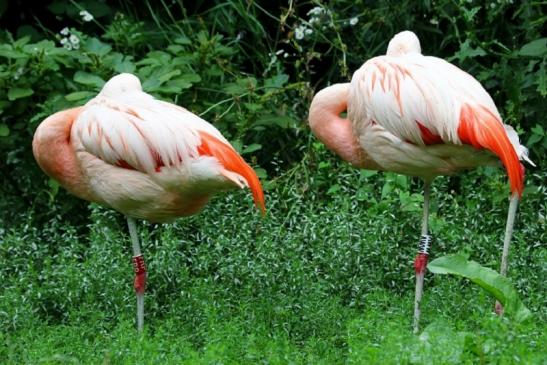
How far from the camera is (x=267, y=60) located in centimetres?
792

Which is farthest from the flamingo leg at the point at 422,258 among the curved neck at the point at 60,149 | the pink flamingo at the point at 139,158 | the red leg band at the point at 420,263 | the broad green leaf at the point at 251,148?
the curved neck at the point at 60,149

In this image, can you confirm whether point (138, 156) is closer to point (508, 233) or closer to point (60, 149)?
point (60, 149)

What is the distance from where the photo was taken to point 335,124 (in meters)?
5.70

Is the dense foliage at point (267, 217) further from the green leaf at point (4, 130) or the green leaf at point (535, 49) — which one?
the green leaf at point (4, 130)

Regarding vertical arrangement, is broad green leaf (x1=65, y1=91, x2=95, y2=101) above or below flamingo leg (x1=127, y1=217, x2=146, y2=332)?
above

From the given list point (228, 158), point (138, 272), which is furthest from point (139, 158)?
point (138, 272)

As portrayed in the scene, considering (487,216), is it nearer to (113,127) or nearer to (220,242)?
(220,242)

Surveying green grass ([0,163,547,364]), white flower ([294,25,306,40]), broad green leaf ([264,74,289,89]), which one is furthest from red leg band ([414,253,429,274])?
white flower ([294,25,306,40])

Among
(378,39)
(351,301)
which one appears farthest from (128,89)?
(378,39)

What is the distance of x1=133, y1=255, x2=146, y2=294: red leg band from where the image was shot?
5597mm

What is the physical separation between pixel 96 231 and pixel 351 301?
1.53m

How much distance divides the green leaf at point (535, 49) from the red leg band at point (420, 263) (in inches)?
67.0

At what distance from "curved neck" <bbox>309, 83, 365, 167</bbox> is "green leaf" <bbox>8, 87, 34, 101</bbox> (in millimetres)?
1955

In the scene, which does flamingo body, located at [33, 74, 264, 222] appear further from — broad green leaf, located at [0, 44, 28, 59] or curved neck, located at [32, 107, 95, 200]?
broad green leaf, located at [0, 44, 28, 59]
